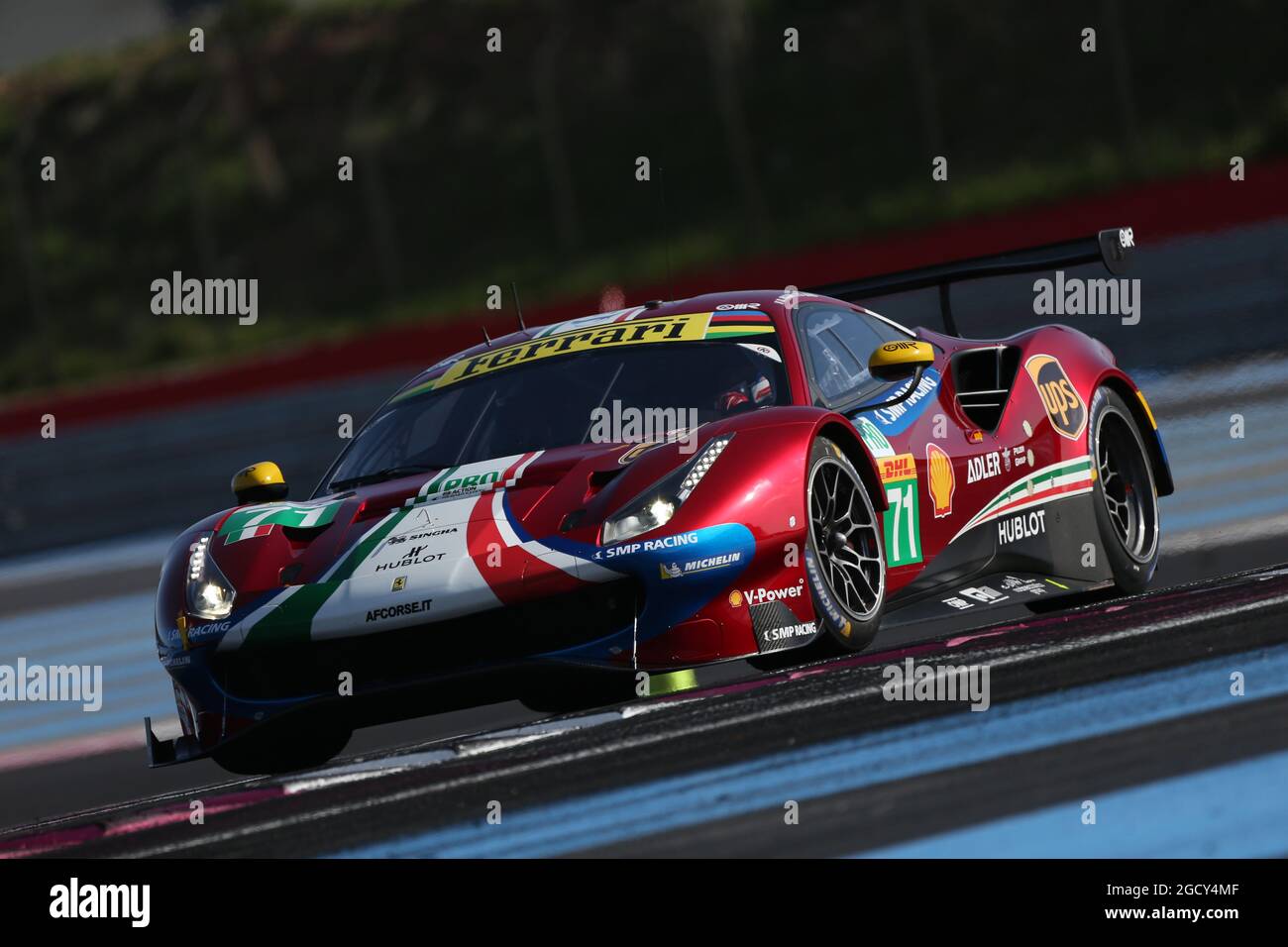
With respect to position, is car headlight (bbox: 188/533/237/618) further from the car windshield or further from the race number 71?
the race number 71

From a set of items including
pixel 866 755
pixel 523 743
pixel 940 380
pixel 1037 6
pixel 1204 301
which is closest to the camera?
pixel 866 755

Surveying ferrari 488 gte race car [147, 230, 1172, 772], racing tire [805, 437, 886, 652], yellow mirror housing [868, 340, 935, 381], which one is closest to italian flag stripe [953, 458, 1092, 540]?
ferrari 488 gte race car [147, 230, 1172, 772]

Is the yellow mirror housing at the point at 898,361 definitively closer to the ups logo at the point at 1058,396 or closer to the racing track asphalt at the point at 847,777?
the ups logo at the point at 1058,396

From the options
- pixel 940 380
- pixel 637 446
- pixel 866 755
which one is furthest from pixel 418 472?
pixel 866 755

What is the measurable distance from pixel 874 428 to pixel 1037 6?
2135 centimetres

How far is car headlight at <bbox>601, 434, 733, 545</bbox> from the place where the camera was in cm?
520

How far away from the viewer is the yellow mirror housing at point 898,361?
623 cm

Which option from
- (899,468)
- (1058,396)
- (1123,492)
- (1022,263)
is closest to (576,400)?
(899,468)

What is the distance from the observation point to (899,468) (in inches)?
246

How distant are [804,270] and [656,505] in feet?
35.8

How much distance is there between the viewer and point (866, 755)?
378cm

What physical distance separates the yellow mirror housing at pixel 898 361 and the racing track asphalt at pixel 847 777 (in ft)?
4.41

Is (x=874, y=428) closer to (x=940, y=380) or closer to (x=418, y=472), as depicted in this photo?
(x=940, y=380)

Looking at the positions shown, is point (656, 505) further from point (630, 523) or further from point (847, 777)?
point (847, 777)
